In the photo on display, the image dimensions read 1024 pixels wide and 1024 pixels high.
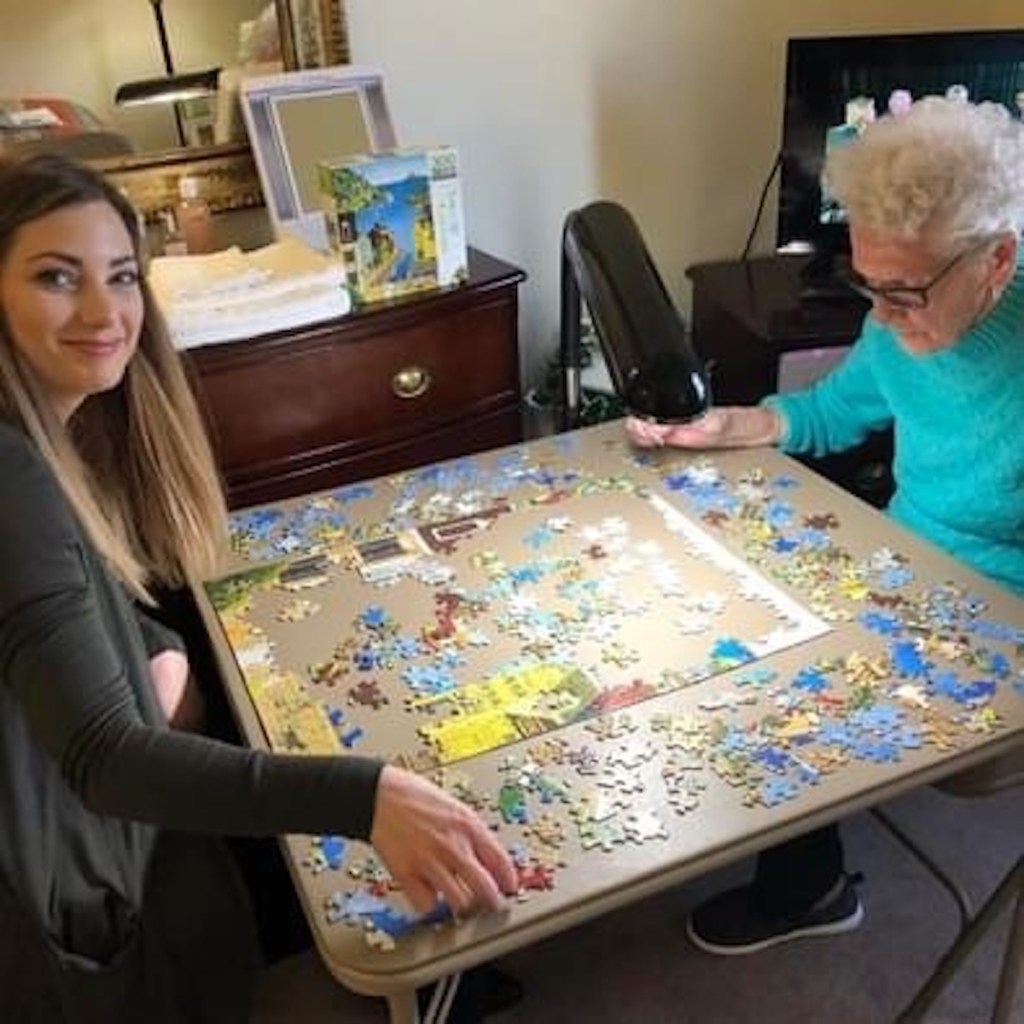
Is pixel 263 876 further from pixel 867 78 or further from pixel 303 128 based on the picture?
pixel 867 78

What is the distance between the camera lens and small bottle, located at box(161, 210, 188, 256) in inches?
77.7

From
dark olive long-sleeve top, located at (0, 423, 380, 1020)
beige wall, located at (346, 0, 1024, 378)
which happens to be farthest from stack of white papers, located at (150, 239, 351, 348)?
dark olive long-sleeve top, located at (0, 423, 380, 1020)

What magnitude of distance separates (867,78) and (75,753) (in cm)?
194

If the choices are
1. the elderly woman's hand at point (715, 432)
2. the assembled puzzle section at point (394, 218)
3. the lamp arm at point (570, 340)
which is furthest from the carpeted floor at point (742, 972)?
the assembled puzzle section at point (394, 218)

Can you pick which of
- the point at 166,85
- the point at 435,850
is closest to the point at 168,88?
the point at 166,85

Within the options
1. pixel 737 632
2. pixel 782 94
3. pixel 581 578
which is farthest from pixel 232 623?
pixel 782 94

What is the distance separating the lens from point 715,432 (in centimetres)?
164

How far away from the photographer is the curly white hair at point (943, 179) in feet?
4.51

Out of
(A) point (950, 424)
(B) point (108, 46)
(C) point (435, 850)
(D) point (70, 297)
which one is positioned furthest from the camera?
(B) point (108, 46)

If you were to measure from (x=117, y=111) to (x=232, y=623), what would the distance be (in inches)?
41.9

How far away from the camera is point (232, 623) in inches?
52.1

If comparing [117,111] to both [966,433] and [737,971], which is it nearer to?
[966,433]

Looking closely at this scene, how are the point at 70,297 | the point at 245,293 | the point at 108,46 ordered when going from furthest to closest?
the point at 108,46 → the point at 245,293 → the point at 70,297

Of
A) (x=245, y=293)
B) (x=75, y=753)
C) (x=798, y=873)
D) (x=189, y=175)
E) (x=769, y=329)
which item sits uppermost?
(x=189, y=175)
